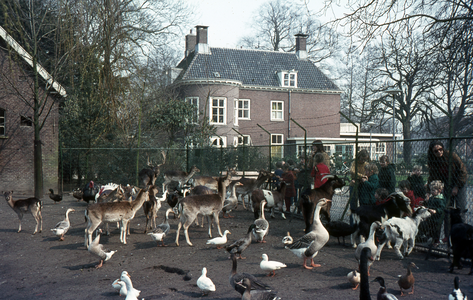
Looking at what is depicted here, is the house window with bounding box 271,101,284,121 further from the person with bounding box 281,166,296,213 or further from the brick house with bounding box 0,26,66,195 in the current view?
the person with bounding box 281,166,296,213

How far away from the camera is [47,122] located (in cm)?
1998

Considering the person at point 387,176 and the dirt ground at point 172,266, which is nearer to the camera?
the dirt ground at point 172,266

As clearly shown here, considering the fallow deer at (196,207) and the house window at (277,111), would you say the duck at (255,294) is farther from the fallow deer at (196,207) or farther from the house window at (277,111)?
the house window at (277,111)

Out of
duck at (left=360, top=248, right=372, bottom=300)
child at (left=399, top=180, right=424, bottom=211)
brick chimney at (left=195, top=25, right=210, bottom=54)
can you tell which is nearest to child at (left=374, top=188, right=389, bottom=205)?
child at (left=399, top=180, right=424, bottom=211)

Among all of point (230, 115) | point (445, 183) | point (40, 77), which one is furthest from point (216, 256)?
point (230, 115)

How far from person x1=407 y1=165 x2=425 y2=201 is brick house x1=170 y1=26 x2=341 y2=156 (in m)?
26.1

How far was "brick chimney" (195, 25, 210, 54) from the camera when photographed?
3762 centimetres

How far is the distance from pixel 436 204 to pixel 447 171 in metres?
0.66

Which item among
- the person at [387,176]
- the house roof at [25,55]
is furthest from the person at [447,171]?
the house roof at [25,55]

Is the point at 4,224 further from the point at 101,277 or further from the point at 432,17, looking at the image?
the point at 432,17

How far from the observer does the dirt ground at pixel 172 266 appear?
19.1 feet

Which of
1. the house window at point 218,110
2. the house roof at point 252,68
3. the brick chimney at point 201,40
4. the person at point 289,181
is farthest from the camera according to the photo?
the brick chimney at point 201,40

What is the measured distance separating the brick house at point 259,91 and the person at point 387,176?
2570 centimetres

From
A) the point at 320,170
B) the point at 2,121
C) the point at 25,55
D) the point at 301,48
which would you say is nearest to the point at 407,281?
the point at 320,170
